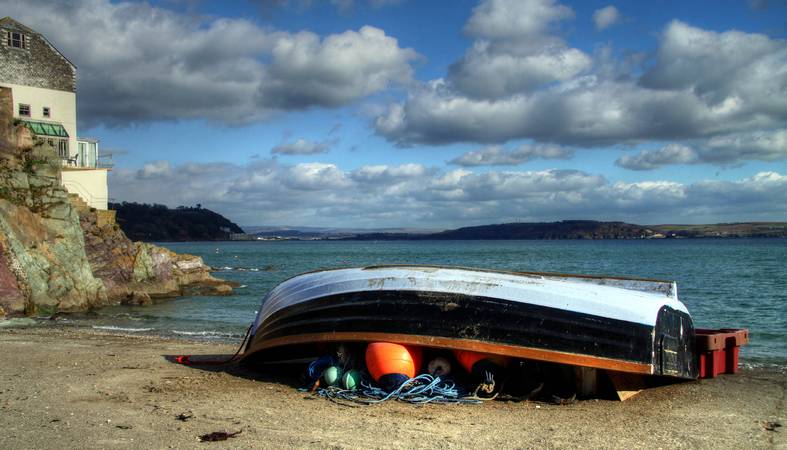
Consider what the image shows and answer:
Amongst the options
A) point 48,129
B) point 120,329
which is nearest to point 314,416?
point 120,329

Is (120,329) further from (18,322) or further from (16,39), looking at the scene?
(16,39)

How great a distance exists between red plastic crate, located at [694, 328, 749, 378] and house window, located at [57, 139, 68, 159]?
3668cm

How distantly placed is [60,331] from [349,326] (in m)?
10.5

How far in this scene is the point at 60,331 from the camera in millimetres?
15859

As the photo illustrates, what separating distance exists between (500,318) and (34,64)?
38193mm

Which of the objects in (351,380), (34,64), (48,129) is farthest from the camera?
(34,64)

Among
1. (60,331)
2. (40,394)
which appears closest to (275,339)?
(40,394)

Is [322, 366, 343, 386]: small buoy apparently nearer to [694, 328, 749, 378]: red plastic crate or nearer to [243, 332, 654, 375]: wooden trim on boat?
[243, 332, 654, 375]: wooden trim on boat

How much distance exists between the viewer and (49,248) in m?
22.2

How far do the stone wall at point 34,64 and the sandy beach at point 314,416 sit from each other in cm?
3310

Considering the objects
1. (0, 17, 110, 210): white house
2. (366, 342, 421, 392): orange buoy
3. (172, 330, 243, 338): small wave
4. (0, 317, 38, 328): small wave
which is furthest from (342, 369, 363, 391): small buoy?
(0, 17, 110, 210): white house

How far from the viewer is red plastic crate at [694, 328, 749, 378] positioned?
29.4 feet

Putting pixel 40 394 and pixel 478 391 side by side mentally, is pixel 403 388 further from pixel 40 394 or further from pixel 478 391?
pixel 40 394

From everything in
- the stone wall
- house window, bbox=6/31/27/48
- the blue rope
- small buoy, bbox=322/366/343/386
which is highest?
house window, bbox=6/31/27/48
